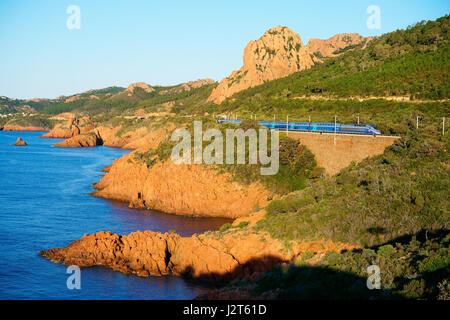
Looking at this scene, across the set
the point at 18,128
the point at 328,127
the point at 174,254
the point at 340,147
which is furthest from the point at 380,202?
the point at 18,128

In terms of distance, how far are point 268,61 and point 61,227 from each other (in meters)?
74.8

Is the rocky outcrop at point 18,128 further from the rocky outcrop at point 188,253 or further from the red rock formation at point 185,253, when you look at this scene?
the red rock formation at point 185,253

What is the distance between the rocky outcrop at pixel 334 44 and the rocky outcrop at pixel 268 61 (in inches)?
1643

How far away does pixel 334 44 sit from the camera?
154 metres

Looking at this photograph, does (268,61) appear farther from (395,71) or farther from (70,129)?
(70,129)

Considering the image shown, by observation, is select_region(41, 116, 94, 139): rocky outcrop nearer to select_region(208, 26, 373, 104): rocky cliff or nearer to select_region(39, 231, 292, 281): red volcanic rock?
select_region(208, 26, 373, 104): rocky cliff

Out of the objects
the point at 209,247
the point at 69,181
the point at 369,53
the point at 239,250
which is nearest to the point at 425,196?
the point at 239,250

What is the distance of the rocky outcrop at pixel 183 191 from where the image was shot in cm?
3950

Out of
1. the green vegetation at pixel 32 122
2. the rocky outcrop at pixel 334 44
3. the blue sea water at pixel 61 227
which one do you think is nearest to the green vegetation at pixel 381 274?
the blue sea water at pixel 61 227

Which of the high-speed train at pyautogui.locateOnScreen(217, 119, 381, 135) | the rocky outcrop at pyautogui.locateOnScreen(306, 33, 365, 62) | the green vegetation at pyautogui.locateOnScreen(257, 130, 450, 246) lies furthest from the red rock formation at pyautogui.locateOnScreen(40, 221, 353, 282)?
the rocky outcrop at pyautogui.locateOnScreen(306, 33, 365, 62)

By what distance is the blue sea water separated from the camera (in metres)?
23.3

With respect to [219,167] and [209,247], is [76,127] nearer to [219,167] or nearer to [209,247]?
[219,167]

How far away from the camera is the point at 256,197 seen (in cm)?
3944

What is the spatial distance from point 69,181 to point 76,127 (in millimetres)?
95932
